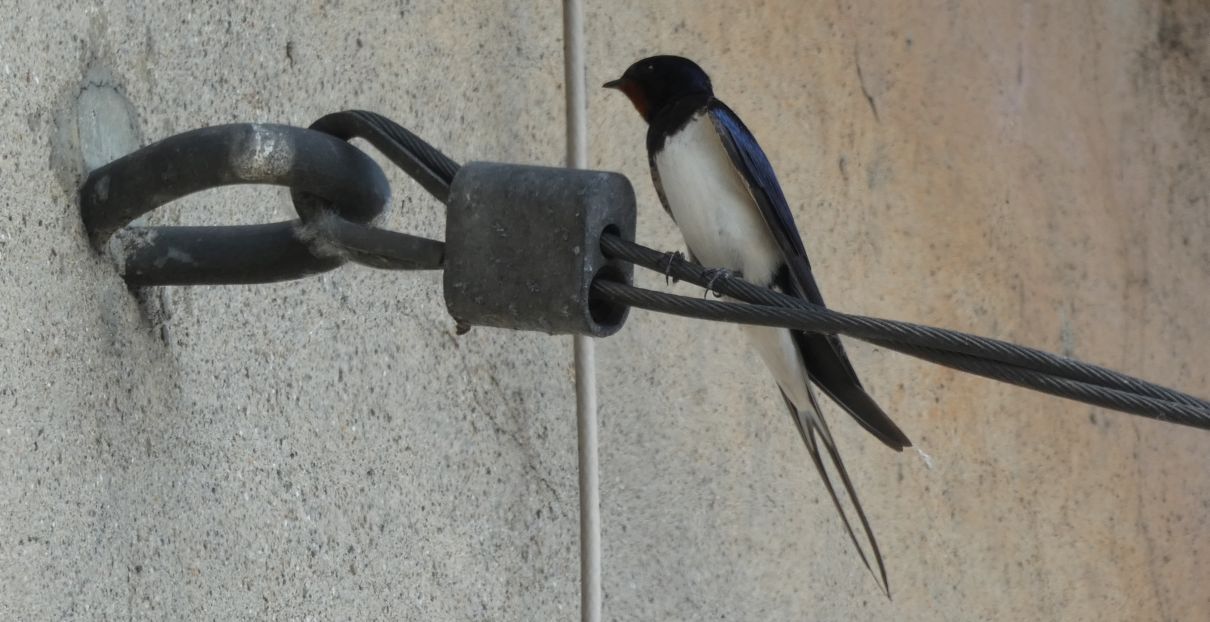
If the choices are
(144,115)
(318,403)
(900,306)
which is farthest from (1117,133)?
(144,115)

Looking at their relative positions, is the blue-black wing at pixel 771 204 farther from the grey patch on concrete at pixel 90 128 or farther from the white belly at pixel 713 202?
the grey patch on concrete at pixel 90 128

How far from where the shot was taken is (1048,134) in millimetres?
2781

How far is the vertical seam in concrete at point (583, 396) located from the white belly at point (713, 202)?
4.1 inches

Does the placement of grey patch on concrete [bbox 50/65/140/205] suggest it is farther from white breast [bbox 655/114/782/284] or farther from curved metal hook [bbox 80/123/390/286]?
white breast [bbox 655/114/782/284]

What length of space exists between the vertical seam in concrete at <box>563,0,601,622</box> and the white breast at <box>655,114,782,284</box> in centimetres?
11

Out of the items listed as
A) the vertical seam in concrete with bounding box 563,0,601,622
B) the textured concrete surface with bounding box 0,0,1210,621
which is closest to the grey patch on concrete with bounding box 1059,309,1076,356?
the textured concrete surface with bounding box 0,0,1210,621

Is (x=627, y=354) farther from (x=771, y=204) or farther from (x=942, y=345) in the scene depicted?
(x=942, y=345)

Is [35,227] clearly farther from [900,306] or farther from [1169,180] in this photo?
[1169,180]

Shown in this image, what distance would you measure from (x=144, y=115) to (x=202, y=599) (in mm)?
385

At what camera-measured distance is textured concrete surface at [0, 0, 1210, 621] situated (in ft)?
3.81

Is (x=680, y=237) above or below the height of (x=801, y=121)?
below

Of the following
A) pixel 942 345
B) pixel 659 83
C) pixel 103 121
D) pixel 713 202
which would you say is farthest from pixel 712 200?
pixel 942 345

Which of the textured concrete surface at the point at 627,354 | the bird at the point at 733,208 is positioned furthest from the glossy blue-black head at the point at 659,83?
the textured concrete surface at the point at 627,354

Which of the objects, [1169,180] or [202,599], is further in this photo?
[1169,180]
